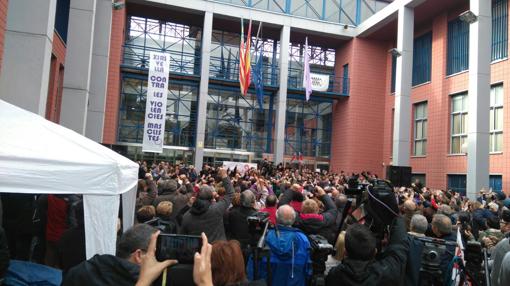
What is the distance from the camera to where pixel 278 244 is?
4.14 meters

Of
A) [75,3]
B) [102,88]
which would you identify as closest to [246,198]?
[75,3]

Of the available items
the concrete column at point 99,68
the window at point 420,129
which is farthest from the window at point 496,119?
the concrete column at point 99,68

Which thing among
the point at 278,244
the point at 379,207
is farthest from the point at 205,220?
the point at 379,207

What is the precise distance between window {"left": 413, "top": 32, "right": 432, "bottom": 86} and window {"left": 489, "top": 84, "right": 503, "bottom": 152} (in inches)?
195

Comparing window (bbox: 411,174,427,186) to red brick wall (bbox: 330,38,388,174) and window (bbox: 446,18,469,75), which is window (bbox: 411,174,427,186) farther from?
window (bbox: 446,18,469,75)

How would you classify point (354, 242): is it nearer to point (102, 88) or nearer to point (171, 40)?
point (102, 88)

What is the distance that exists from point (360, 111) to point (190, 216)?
22.6m

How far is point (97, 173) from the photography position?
14.6 feet

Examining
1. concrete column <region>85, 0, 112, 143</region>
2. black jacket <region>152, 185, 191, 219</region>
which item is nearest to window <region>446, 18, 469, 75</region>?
concrete column <region>85, 0, 112, 143</region>

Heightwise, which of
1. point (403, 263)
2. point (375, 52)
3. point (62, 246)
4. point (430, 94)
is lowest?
point (62, 246)

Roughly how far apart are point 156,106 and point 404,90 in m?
13.4

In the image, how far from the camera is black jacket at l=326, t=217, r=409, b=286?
312 cm

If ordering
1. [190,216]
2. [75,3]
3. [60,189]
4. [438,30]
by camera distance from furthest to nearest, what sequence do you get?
[438,30], [75,3], [190,216], [60,189]

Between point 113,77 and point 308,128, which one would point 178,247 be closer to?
point 113,77
